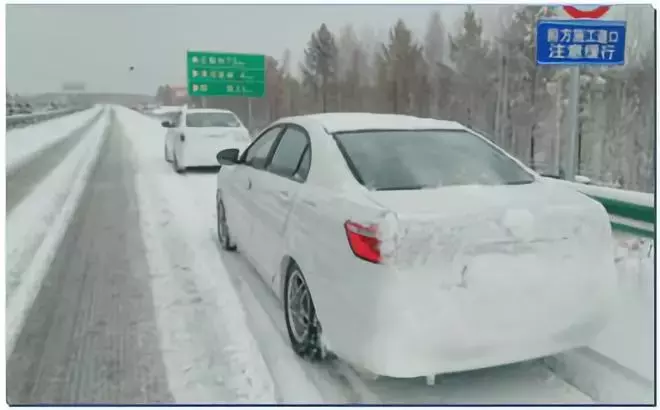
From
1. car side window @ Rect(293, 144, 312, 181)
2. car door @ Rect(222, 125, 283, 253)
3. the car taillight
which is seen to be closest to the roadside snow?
the car taillight

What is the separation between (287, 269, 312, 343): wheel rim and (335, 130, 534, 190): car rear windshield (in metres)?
0.63

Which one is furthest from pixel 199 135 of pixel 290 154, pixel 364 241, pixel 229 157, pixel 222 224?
pixel 364 241

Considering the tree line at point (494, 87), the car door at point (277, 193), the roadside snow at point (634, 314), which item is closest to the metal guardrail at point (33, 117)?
the tree line at point (494, 87)

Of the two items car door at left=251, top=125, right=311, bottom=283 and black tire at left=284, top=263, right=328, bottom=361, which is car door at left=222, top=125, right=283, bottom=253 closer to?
car door at left=251, top=125, right=311, bottom=283

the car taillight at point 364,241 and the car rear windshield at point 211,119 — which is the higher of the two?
the car rear windshield at point 211,119

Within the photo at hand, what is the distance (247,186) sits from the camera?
14.0 feet

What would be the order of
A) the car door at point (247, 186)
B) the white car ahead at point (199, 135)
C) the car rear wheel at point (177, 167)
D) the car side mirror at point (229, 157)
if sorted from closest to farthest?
the white car ahead at point (199, 135)
the car door at point (247, 186)
the car side mirror at point (229, 157)
the car rear wheel at point (177, 167)

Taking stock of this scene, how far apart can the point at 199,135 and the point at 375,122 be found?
6.29ft

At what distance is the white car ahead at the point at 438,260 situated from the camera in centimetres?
255

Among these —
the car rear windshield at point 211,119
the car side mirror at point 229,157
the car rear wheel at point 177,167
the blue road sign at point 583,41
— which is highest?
the blue road sign at point 583,41

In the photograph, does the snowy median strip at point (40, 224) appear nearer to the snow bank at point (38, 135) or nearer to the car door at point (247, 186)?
the snow bank at point (38, 135)

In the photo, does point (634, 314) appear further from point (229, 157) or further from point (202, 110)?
point (229, 157)

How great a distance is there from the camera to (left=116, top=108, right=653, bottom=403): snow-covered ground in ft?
9.84

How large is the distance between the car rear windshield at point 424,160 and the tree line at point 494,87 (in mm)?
182
